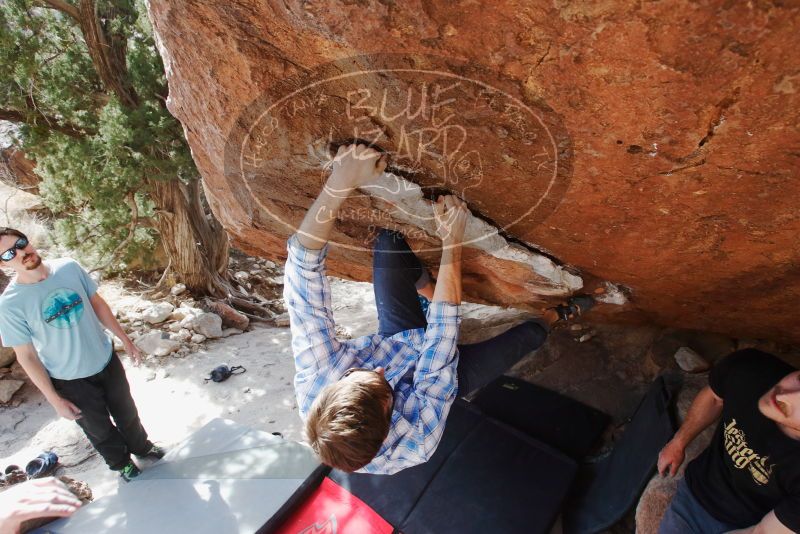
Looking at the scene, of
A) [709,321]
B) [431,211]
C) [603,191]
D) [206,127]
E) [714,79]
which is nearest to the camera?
[714,79]

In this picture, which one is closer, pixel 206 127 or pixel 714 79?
pixel 714 79

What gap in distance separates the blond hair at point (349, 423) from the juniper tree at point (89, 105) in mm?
3927

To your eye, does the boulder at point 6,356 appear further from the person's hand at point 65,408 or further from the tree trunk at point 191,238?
the person's hand at point 65,408

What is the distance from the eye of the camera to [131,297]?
19.3 feet

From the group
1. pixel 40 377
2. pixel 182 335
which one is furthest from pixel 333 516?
pixel 182 335

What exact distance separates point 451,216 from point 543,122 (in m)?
0.68

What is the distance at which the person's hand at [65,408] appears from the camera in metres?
2.32

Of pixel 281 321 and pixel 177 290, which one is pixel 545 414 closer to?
pixel 281 321

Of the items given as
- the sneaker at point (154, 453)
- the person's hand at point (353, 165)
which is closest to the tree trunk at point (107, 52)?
the sneaker at point (154, 453)

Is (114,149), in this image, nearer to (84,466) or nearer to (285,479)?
(84,466)

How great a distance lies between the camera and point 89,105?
4.45 metres

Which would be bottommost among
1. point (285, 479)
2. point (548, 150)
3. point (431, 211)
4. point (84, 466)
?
point (84, 466)

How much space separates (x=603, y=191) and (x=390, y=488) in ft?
7.05

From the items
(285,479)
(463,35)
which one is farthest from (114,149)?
(463,35)
